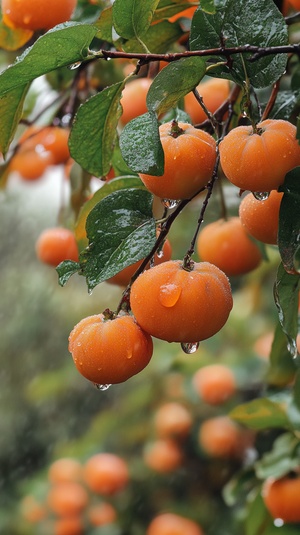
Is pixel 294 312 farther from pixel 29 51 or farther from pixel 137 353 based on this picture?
pixel 29 51

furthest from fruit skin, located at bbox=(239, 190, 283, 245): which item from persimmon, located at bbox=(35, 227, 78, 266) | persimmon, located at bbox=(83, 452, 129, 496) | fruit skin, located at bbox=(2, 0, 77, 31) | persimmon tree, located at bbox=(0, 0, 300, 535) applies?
persimmon, located at bbox=(83, 452, 129, 496)

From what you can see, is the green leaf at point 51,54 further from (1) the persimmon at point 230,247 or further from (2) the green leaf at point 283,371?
(2) the green leaf at point 283,371

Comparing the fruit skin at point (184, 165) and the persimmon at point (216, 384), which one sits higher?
the fruit skin at point (184, 165)

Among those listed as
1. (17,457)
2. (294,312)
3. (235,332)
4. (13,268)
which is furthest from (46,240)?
(13,268)

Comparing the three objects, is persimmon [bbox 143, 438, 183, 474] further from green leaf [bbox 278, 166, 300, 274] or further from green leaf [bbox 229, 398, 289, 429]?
green leaf [bbox 278, 166, 300, 274]

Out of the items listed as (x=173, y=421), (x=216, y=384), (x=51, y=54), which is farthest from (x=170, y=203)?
(x=173, y=421)

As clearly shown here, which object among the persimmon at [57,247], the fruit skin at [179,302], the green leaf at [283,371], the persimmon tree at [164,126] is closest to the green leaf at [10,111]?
the persimmon tree at [164,126]
